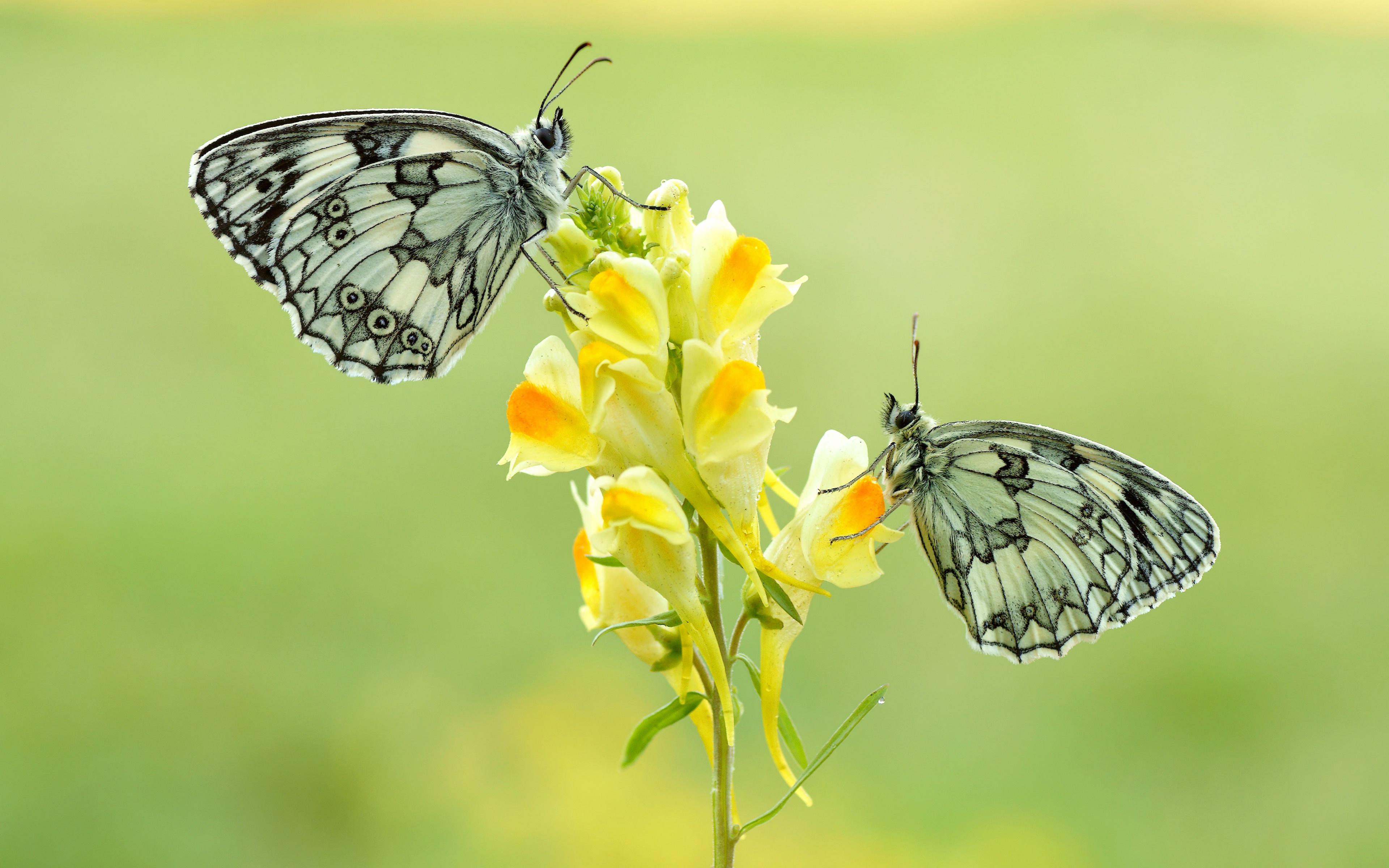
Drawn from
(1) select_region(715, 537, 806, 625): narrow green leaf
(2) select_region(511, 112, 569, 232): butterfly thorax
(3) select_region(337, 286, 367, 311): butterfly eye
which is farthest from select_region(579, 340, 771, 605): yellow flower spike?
(3) select_region(337, 286, 367, 311): butterfly eye

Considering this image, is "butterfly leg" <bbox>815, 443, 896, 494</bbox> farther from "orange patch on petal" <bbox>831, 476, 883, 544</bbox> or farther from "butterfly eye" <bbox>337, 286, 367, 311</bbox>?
"butterfly eye" <bbox>337, 286, 367, 311</bbox>

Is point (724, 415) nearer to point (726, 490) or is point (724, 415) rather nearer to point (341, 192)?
point (726, 490)

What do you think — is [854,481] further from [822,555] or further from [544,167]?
[544,167]

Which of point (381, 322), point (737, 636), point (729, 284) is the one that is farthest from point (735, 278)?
point (381, 322)

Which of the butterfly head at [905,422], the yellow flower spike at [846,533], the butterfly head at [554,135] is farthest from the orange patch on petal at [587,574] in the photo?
the butterfly head at [554,135]

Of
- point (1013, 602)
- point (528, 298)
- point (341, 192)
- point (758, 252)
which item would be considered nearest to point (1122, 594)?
point (1013, 602)

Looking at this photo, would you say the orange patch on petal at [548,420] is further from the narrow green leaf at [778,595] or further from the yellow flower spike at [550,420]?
the narrow green leaf at [778,595]
